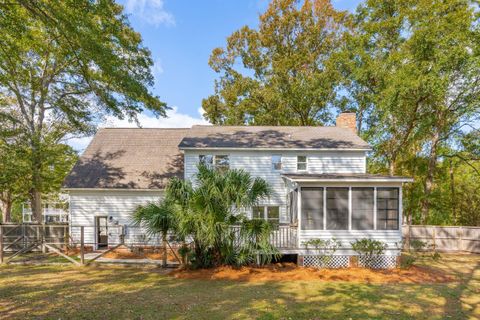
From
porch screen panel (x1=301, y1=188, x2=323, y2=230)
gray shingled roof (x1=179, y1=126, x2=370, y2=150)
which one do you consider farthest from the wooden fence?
porch screen panel (x1=301, y1=188, x2=323, y2=230)

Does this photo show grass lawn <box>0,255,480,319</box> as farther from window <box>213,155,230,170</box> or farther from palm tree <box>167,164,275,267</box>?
window <box>213,155,230,170</box>

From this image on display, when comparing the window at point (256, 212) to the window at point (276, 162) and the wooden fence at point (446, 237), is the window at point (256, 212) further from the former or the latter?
the wooden fence at point (446, 237)

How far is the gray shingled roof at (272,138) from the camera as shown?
17.0m

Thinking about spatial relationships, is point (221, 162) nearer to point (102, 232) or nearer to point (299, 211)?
point (299, 211)

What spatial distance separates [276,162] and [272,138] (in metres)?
1.93

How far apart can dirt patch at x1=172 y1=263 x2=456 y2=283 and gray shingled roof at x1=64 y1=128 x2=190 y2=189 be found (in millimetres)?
7728

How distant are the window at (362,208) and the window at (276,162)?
5178 millimetres

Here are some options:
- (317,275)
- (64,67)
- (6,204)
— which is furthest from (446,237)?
(6,204)

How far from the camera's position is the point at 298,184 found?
1295 centimetres

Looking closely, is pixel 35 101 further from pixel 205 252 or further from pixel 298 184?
pixel 298 184

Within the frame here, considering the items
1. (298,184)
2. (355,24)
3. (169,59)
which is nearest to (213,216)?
(298,184)

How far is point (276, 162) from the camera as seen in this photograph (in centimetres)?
1723

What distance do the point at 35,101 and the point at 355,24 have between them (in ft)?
84.8

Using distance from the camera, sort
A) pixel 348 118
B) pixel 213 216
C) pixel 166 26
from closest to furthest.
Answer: pixel 213 216 → pixel 166 26 → pixel 348 118
